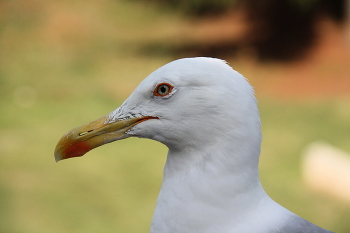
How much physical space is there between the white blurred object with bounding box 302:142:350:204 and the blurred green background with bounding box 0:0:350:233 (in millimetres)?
124

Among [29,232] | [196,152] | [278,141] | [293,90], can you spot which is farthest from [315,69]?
[196,152]

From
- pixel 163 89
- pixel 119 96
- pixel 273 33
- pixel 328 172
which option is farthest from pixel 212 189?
pixel 273 33

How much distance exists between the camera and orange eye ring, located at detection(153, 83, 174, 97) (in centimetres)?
182

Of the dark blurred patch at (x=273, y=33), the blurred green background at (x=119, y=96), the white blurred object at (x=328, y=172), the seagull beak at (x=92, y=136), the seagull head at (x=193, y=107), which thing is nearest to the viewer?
A: the seagull head at (x=193, y=107)

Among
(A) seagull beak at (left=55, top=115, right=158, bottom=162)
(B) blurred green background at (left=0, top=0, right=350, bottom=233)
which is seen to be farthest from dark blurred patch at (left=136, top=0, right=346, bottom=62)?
(A) seagull beak at (left=55, top=115, right=158, bottom=162)

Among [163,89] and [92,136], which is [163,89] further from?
[92,136]

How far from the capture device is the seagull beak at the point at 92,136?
1.91 meters

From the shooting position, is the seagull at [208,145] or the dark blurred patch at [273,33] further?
the dark blurred patch at [273,33]

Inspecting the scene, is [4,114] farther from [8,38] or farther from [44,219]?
[8,38]

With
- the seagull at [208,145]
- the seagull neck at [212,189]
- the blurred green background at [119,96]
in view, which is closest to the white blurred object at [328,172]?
the blurred green background at [119,96]

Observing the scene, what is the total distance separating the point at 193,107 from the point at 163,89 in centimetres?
14

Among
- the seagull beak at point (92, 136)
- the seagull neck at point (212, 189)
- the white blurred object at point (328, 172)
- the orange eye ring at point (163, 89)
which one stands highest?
the white blurred object at point (328, 172)

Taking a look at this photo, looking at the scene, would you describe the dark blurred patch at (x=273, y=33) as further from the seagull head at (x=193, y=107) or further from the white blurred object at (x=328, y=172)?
the seagull head at (x=193, y=107)

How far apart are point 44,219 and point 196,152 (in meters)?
3.61
